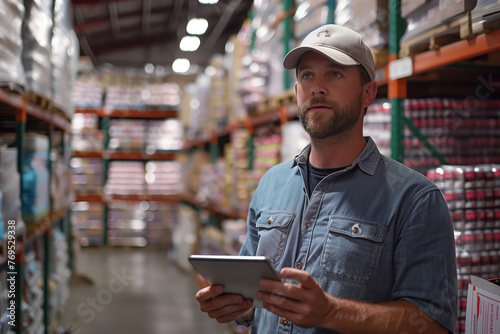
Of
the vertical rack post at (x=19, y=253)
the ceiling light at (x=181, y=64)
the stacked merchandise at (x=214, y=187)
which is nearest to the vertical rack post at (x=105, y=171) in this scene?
the stacked merchandise at (x=214, y=187)

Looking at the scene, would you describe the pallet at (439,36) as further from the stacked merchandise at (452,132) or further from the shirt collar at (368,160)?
the shirt collar at (368,160)

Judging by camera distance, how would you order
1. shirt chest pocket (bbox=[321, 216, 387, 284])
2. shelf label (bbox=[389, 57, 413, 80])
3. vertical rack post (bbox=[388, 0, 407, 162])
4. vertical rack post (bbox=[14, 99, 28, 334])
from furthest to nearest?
vertical rack post (bbox=[14, 99, 28, 334]), vertical rack post (bbox=[388, 0, 407, 162]), shelf label (bbox=[389, 57, 413, 80]), shirt chest pocket (bbox=[321, 216, 387, 284])

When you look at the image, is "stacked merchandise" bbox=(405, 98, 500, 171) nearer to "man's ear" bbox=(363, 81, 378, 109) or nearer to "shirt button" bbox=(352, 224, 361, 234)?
"man's ear" bbox=(363, 81, 378, 109)

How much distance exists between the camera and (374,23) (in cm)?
319

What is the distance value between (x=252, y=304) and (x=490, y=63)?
82.2 inches

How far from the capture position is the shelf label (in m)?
2.89

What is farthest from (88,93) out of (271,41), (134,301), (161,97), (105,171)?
(271,41)

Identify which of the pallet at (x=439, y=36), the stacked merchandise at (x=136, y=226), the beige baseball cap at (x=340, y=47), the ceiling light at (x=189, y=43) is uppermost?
the ceiling light at (x=189, y=43)

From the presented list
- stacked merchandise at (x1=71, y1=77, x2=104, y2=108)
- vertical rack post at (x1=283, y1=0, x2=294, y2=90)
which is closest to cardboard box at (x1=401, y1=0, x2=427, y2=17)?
vertical rack post at (x1=283, y1=0, x2=294, y2=90)

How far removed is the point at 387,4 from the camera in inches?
124

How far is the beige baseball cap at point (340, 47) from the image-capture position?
1893 mm

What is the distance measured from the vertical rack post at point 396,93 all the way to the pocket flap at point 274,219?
1265 mm

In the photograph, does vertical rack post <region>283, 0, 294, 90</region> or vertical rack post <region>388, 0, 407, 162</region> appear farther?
vertical rack post <region>283, 0, 294, 90</region>

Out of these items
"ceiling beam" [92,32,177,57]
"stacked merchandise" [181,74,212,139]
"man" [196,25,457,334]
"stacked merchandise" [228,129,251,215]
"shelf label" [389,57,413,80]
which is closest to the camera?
"man" [196,25,457,334]
